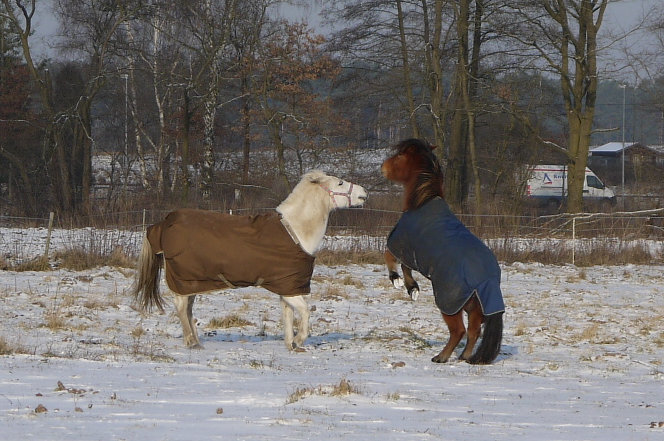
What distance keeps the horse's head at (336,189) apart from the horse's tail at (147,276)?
1.76 meters

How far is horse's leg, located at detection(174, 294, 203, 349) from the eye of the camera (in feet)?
28.6

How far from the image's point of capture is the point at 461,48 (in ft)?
87.1

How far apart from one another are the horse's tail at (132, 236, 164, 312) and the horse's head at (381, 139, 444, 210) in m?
2.67

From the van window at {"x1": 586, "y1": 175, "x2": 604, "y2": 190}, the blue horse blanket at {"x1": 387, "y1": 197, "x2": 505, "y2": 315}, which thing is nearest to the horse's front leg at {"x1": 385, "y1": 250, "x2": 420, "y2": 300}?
the blue horse blanket at {"x1": 387, "y1": 197, "x2": 505, "y2": 315}

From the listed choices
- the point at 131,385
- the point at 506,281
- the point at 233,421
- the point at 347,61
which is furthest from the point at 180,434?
the point at 347,61

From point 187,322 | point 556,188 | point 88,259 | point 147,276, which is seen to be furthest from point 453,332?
point 556,188

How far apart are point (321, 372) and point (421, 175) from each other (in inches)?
75.7

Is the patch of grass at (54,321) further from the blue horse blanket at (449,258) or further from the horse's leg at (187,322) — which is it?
the blue horse blanket at (449,258)

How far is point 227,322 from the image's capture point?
34.3 ft

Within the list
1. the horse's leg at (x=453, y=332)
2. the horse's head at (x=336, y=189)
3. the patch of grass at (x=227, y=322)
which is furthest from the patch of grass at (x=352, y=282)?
the horse's leg at (x=453, y=332)

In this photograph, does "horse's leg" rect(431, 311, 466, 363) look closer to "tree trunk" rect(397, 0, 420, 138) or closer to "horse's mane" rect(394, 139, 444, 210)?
"horse's mane" rect(394, 139, 444, 210)

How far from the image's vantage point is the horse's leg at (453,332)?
7.78 meters

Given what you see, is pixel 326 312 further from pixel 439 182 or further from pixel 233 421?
pixel 233 421

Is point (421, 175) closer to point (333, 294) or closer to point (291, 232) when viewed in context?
point (291, 232)
